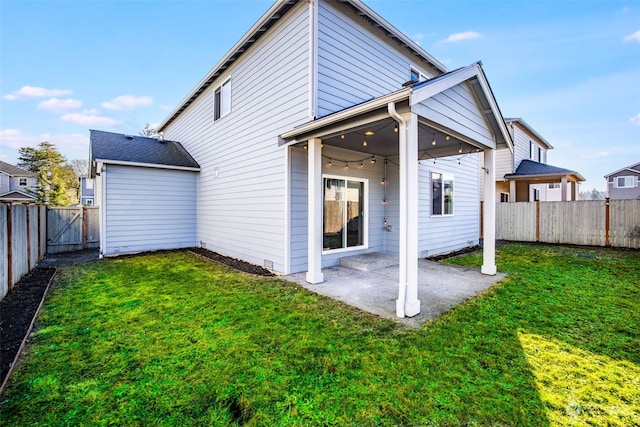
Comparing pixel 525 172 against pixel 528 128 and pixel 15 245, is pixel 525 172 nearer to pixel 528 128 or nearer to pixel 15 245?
pixel 528 128

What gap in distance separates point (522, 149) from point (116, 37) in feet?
69.3

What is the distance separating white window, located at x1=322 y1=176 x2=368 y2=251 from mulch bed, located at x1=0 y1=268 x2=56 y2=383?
5008 millimetres

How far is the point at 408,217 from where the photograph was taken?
3.68 metres

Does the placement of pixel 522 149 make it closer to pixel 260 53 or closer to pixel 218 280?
pixel 260 53

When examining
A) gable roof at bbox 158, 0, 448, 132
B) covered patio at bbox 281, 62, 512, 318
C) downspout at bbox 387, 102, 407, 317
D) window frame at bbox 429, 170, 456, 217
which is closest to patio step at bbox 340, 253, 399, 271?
covered patio at bbox 281, 62, 512, 318

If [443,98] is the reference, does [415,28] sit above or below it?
above

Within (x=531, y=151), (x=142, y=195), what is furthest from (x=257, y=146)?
(x=531, y=151)

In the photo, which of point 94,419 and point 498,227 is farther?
point 498,227

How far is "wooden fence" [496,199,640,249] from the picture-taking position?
871 cm

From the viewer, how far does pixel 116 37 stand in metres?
10.2

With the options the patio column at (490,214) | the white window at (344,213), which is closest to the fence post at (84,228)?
the white window at (344,213)

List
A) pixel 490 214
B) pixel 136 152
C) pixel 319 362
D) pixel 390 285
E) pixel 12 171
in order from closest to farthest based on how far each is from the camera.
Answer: pixel 319 362
pixel 390 285
pixel 490 214
pixel 136 152
pixel 12 171

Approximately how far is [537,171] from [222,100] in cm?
1536

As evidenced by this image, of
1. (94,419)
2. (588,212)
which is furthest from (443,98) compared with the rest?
(588,212)
